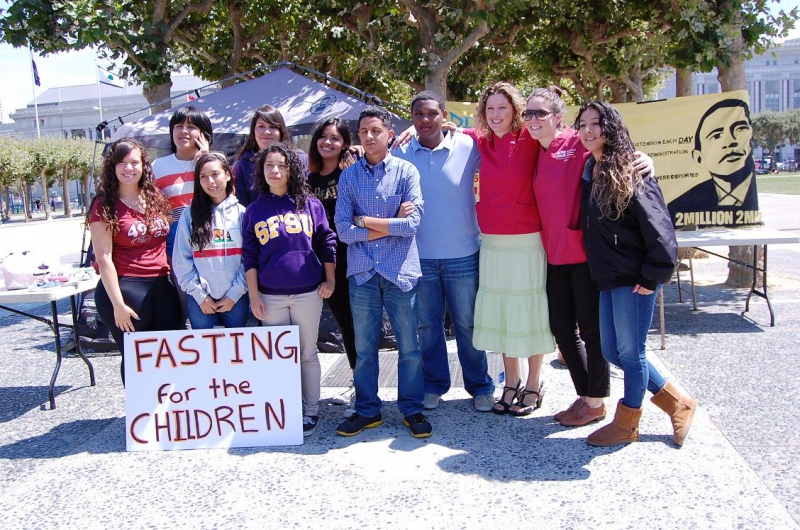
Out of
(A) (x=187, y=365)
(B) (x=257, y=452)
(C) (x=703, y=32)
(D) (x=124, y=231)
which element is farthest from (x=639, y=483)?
(C) (x=703, y=32)

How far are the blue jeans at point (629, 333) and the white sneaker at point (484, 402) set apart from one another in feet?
3.02

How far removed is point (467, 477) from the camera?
3359 mm

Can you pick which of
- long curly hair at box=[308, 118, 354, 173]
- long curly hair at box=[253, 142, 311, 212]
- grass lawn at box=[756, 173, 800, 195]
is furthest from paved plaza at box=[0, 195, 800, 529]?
grass lawn at box=[756, 173, 800, 195]

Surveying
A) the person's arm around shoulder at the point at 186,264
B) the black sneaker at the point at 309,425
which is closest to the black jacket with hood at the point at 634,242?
the black sneaker at the point at 309,425

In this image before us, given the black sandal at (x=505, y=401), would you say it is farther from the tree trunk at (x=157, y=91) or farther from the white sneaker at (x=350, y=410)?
the tree trunk at (x=157, y=91)

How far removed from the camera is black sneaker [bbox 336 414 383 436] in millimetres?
3971

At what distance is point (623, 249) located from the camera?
3.43 m

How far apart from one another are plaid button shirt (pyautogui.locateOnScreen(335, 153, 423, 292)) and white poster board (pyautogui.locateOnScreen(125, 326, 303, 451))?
0.63 metres

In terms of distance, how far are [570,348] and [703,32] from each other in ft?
18.0

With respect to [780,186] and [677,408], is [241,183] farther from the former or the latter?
[780,186]

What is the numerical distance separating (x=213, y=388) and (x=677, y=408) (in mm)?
2726

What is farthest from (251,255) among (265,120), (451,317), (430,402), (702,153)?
(702,153)

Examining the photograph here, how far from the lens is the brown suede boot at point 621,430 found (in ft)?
12.0

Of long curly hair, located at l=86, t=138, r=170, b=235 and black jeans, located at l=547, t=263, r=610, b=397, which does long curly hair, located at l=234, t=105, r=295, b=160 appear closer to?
long curly hair, located at l=86, t=138, r=170, b=235
